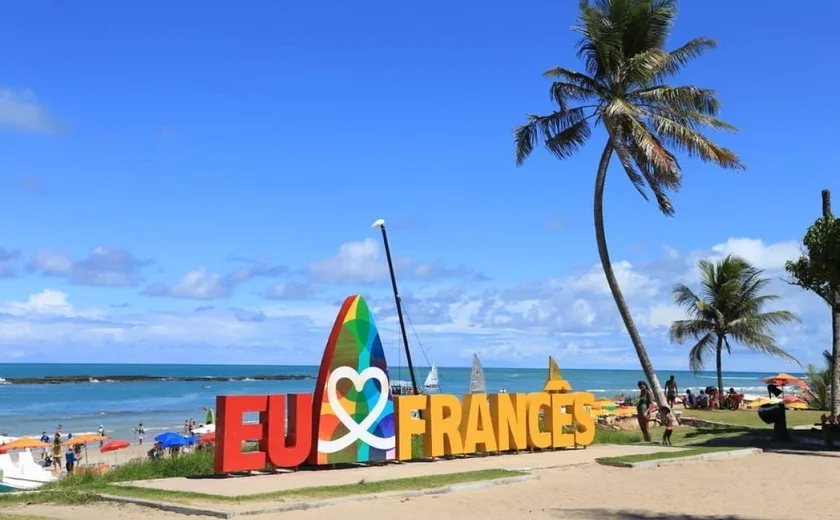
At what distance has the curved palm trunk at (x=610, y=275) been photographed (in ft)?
77.4

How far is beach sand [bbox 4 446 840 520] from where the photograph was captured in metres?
11.5

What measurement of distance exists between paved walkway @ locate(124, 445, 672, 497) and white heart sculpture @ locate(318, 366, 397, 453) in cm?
46

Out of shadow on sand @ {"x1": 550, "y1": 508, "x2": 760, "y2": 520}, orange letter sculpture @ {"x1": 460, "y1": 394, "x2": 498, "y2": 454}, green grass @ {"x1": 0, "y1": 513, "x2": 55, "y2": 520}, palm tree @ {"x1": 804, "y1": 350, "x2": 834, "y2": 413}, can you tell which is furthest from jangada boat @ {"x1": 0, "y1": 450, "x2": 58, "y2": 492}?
palm tree @ {"x1": 804, "y1": 350, "x2": 834, "y2": 413}

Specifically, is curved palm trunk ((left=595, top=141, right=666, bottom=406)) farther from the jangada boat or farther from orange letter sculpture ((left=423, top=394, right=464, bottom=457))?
the jangada boat

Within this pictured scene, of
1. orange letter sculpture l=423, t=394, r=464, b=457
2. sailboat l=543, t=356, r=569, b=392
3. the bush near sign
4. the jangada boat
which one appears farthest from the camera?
sailboat l=543, t=356, r=569, b=392

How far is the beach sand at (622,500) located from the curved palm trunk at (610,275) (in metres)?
6.73

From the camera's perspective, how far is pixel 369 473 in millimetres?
15742

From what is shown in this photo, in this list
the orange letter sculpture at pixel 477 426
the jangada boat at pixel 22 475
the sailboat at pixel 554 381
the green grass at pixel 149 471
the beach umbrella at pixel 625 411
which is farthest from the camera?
the beach umbrella at pixel 625 411

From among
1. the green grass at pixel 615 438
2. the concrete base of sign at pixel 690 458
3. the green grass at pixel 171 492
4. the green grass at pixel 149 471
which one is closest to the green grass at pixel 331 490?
the green grass at pixel 171 492

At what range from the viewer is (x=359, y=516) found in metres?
11.3

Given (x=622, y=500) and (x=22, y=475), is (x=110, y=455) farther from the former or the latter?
(x=622, y=500)

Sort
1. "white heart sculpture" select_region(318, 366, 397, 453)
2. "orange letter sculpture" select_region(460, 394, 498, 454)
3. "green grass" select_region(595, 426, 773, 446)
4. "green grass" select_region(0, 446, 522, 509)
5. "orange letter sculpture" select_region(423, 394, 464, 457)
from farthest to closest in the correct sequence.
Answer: "green grass" select_region(595, 426, 773, 446), "orange letter sculpture" select_region(460, 394, 498, 454), "orange letter sculpture" select_region(423, 394, 464, 457), "white heart sculpture" select_region(318, 366, 397, 453), "green grass" select_region(0, 446, 522, 509)

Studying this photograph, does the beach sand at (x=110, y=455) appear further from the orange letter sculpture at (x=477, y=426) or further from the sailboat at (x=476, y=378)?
the orange letter sculpture at (x=477, y=426)

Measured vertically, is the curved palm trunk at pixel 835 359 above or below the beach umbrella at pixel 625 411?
above
